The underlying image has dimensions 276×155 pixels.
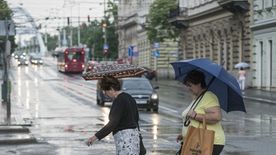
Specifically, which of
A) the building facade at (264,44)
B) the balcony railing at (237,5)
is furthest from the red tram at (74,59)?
the building facade at (264,44)

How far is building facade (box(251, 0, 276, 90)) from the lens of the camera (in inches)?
1809

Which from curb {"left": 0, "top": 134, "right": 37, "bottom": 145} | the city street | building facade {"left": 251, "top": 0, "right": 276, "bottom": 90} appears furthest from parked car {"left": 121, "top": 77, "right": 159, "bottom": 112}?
building facade {"left": 251, "top": 0, "right": 276, "bottom": 90}

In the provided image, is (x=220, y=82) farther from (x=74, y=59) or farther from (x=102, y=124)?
(x=74, y=59)

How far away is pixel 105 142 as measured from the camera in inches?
680

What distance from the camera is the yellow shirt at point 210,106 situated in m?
7.46

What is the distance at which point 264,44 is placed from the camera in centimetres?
4731

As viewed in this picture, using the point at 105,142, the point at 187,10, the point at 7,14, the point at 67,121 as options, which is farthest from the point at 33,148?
the point at 187,10

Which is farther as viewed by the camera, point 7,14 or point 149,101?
point 7,14

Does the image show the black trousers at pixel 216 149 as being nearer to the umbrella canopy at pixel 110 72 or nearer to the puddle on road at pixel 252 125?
the umbrella canopy at pixel 110 72

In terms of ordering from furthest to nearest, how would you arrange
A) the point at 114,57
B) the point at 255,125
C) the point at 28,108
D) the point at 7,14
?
1. the point at 114,57
2. the point at 7,14
3. the point at 28,108
4. the point at 255,125

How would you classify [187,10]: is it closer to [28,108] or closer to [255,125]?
[28,108]

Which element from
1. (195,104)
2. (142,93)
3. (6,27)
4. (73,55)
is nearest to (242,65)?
(142,93)

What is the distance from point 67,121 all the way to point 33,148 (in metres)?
8.53

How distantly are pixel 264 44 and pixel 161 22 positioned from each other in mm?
24654
